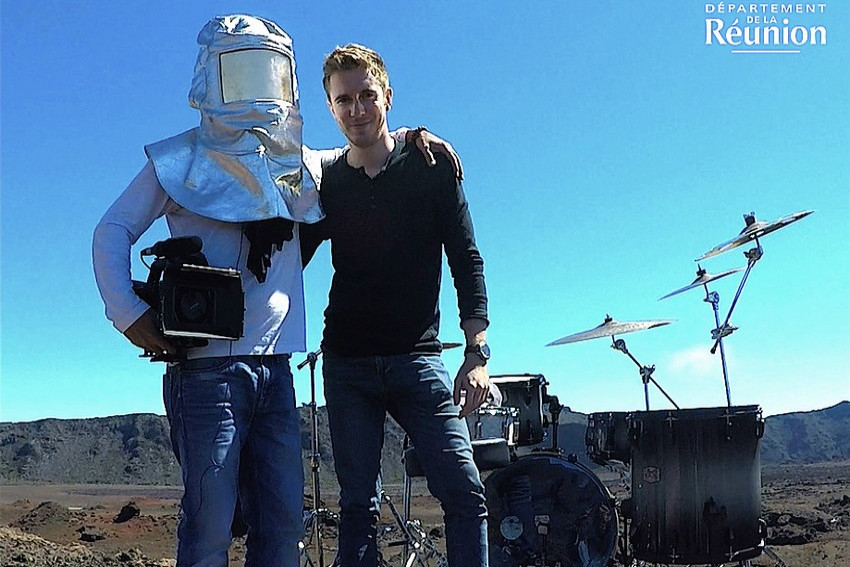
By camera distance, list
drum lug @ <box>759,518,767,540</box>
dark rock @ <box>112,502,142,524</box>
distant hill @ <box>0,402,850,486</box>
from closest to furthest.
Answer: drum lug @ <box>759,518,767,540</box> → dark rock @ <box>112,502,142,524</box> → distant hill @ <box>0,402,850,486</box>

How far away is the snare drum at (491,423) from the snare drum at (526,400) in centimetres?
47

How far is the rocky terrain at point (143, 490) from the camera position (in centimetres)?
827

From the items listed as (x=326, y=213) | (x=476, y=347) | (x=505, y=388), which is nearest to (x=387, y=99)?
(x=326, y=213)

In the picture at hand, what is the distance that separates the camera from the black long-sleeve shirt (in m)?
2.74

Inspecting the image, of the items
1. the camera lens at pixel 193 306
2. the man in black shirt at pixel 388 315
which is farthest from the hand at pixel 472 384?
the camera lens at pixel 193 306

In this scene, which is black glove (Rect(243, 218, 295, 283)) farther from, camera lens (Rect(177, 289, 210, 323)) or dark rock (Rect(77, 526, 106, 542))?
dark rock (Rect(77, 526, 106, 542))

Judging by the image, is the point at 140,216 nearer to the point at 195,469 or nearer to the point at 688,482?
the point at 195,469

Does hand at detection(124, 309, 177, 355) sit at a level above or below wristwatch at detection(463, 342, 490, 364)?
above

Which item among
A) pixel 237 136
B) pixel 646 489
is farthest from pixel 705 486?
pixel 237 136

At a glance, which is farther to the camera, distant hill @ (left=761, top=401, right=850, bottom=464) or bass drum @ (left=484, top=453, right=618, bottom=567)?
distant hill @ (left=761, top=401, right=850, bottom=464)

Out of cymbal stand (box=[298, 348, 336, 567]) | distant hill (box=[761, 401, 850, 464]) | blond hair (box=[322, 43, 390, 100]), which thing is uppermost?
blond hair (box=[322, 43, 390, 100])

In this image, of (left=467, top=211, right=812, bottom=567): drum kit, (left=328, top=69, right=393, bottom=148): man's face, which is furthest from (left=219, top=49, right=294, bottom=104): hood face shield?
(left=467, top=211, right=812, bottom=567): drum kit

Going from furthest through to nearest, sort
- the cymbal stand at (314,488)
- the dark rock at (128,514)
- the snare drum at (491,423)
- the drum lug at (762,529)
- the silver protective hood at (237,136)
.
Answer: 1. the dark rock at (128,514)
2. the snare drum at (491,423)
3. the drum lug at (762,529)
4. the cymbal stand at (314,488)
5. the silver protective hood at (237,136)

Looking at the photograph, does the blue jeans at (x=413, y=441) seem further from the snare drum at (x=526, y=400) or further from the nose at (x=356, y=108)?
the snare drum at (x=526, y=400)
